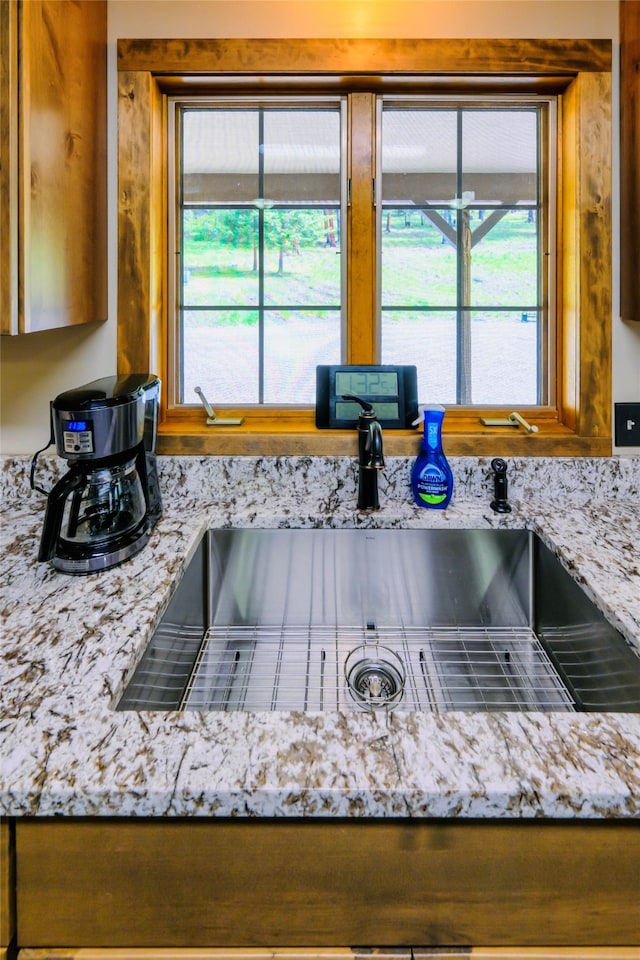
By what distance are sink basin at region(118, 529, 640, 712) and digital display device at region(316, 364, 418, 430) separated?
13.9 inches

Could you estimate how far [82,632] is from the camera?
0.86 meters

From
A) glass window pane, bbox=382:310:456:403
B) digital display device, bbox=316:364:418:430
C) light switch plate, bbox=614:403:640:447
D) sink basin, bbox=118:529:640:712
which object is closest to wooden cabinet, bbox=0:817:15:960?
sink basin, bbox=118:529:640:712

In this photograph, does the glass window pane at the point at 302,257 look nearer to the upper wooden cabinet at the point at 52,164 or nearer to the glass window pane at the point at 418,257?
the glass window pane at the point at 418,257

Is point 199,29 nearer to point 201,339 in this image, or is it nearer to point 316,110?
point 316,110

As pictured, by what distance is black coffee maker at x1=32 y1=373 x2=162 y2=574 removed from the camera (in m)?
A: 1.05

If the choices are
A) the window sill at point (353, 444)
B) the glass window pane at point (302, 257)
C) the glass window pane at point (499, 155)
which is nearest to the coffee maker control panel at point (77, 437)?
the window sill at point (353, 444)

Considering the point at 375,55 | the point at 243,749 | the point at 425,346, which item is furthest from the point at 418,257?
the point at 243,749

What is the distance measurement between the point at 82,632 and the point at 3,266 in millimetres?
665

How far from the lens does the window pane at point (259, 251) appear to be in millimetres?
1644

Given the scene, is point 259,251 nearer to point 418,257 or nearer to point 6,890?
point 418,257

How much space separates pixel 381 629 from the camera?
1.28m

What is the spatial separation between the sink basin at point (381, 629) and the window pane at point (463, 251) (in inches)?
21.8

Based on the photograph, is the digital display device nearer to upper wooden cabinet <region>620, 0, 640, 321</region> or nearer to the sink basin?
the sink basin

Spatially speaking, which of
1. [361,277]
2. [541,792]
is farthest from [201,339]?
[541,792]
